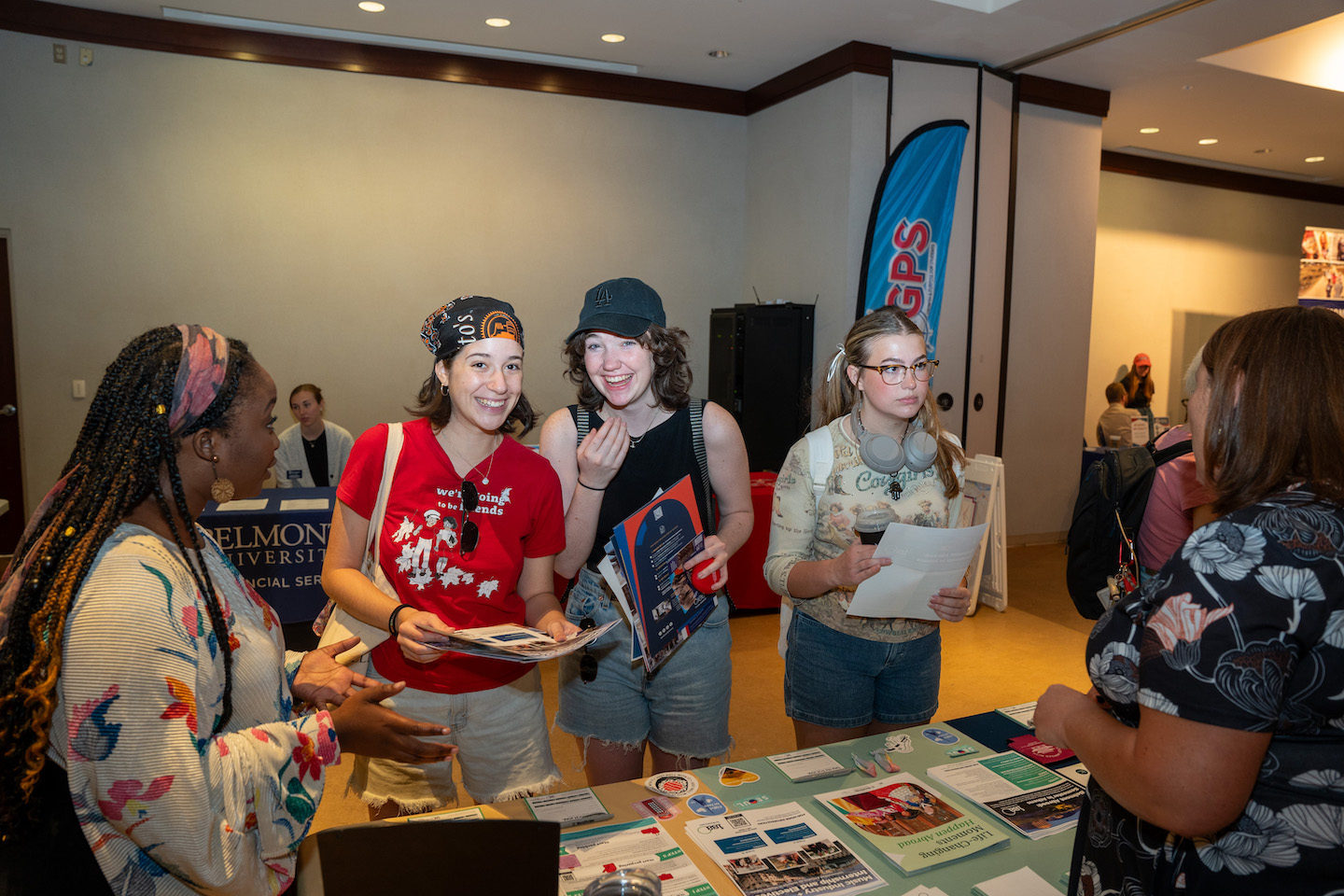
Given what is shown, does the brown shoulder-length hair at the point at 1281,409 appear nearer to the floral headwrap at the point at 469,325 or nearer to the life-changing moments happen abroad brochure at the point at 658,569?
the life-changing moments happen abroad brochure at the point at 658,569

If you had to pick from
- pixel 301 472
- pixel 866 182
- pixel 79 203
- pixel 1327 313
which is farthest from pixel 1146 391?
pixel 79 203

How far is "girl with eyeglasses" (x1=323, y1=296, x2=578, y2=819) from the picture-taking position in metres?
1.70

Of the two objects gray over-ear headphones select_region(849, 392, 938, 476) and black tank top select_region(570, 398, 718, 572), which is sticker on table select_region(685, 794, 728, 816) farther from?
gray over-ear headphones select_region(849, 392, 938, 476)

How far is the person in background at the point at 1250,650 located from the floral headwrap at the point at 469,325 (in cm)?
128

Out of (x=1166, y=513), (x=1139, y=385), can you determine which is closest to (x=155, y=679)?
(x=1166, y=513)

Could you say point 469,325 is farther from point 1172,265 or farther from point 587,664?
point 1172,265

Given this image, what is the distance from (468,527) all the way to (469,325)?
44 cm

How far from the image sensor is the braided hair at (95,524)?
883 mm

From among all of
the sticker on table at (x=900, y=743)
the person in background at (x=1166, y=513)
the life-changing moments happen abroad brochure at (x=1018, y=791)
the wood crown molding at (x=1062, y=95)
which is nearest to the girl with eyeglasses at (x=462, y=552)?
the sticker on table at (x=900, y=743)

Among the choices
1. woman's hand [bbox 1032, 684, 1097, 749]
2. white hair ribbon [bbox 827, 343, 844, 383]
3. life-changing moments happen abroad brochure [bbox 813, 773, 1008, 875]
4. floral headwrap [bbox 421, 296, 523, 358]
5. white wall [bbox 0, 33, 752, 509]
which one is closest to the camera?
woman's hand [bbox 1032, 684, 1097, 749]

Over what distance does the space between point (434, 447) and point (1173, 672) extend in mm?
1407

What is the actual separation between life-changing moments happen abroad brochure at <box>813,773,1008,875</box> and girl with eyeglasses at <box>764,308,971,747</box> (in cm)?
43

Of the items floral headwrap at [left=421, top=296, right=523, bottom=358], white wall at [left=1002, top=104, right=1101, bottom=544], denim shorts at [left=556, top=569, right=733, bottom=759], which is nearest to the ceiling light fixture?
white wall at [left=1002, top=104, right=1101, bottom=544]

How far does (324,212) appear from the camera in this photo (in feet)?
19.6
